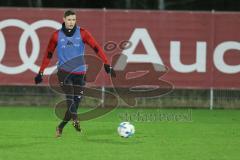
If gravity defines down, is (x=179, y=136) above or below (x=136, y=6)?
below

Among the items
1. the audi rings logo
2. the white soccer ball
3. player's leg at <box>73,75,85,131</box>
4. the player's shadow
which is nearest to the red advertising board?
the audi rings logo

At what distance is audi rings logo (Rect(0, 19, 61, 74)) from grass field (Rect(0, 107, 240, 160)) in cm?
122

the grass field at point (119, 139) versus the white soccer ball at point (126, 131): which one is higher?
the white soccer ball at point (126, 131)

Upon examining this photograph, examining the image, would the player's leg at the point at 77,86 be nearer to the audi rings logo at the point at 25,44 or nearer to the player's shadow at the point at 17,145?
the player's shadow at the point at 17,145

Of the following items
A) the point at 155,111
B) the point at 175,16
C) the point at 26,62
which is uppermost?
the point at 175,16

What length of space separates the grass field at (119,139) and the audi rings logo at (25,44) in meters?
1.22

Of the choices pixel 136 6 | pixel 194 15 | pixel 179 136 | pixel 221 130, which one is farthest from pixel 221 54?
pixel 136 6

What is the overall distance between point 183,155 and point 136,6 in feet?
51.5

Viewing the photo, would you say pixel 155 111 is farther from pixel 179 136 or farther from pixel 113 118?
pixel 179 136

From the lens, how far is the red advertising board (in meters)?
19.2

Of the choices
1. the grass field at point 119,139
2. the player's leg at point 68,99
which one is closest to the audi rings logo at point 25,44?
the grass field at point 119,139

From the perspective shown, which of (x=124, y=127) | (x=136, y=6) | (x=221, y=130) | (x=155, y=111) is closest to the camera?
(x=124, y=127)

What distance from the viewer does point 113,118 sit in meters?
17.5

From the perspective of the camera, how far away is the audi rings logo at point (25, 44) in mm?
19156
